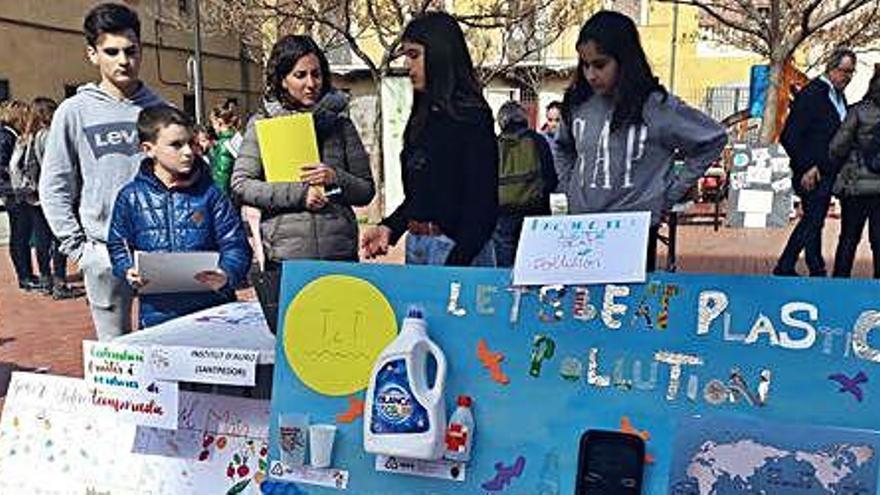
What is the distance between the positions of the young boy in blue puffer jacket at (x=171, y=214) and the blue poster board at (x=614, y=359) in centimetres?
93

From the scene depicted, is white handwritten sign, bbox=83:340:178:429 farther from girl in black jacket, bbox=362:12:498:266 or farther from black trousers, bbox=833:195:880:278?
black trousers, bbox=833:195:880:278

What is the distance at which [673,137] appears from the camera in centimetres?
262

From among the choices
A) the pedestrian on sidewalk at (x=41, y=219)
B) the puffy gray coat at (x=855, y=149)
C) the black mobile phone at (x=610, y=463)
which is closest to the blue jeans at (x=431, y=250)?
the black mobile phone at (x=610, y=463)

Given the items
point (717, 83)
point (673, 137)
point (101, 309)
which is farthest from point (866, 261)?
point (717, 83)

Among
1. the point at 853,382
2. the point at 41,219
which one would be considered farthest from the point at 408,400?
the point at 41,219

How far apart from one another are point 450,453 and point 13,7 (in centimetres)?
1865

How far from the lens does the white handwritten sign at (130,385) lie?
2236 mm

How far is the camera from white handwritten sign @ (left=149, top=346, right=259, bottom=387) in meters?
2.12

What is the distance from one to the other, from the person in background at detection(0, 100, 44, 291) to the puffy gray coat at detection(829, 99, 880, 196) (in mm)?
6208

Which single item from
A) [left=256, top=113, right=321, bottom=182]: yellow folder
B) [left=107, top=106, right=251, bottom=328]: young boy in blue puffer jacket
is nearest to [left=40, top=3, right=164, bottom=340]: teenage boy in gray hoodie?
[left=107, top=106, right=251, bottom=328]: young boy in blue puffer jacket

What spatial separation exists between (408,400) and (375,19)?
1165 cm

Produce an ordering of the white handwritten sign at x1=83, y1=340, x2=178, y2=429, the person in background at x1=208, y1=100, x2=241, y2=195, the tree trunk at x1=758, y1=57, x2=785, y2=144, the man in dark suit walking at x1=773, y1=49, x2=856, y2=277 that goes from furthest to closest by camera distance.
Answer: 1. the tree trunk at x1=758, y1=57, x2=785, y2=144
2. the person in background at x1=208, y1=100, x2=241, y2=195
3. the man in dark suit walking at x1=773, y1=49, x2=856, y2=277
4. the white handwritten sign at x1=83, y1=340, x2=178, y2=429

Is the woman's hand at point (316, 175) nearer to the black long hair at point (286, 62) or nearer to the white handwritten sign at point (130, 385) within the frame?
the black long hair at point (286, 62)

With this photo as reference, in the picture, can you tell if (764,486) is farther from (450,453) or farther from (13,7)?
(13,7)
